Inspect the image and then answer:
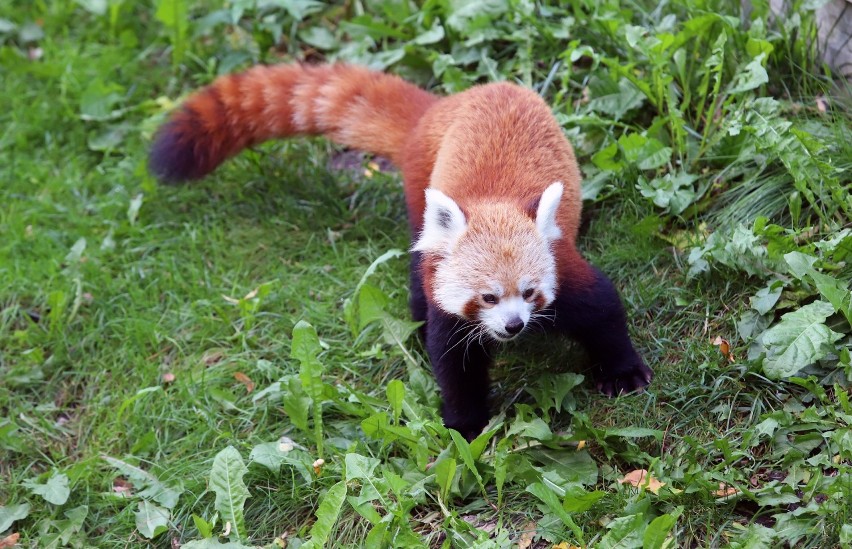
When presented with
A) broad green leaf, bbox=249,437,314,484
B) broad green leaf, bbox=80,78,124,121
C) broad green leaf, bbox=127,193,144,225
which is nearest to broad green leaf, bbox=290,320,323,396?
broad green leaf, bbox=249,437,314,484

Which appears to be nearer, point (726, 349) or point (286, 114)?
point (726, 349)

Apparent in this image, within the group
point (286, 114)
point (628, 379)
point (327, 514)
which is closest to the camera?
point (327, 514)

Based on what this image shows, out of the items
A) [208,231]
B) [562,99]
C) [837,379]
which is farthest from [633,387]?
[208,231]

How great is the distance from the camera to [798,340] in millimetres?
3361

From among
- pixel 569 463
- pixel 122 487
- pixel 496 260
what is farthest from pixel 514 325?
pixel 122 487

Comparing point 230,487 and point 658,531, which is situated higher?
point 658,531

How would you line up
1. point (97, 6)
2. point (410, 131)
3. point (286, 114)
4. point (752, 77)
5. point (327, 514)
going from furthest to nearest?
point (97, 6)
point (286, 114)
point (410, 131)
point (752, 77)
point (327, 514)

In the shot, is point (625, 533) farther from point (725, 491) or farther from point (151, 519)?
point (151, 519)

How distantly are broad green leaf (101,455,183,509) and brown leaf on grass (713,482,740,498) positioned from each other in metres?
2.07

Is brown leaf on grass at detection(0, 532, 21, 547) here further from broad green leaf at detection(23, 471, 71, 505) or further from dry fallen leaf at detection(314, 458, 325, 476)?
dry fallen leaf at detection(314, 458, 325, 476)

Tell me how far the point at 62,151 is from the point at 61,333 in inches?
61.6

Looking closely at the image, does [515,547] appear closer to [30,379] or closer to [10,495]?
[10,495]

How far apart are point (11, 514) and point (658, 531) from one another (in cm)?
260

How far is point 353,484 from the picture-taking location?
3559 mm
